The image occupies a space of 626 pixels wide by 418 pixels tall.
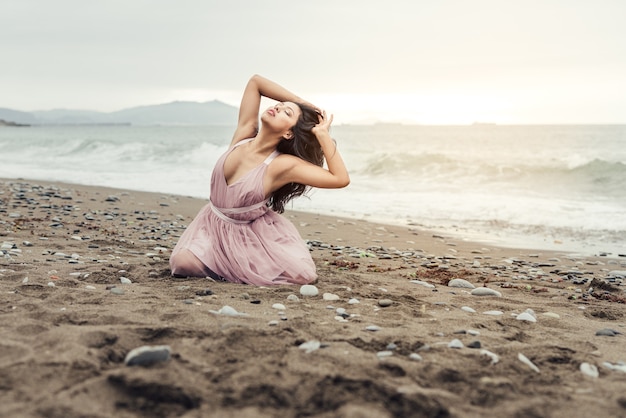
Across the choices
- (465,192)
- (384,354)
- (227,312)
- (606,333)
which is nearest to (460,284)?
(606,333)

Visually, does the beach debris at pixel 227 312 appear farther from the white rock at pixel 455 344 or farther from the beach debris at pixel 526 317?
the beach debris at pixel 526 317

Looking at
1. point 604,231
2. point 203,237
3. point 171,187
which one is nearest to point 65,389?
point 203,237

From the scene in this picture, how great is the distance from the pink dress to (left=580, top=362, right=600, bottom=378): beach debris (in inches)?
105

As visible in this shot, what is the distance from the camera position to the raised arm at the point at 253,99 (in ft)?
20.0

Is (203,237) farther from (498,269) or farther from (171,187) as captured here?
(171,187)

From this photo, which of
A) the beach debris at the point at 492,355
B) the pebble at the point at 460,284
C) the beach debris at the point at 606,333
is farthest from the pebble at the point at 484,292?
the beach debris at the point at 492,355

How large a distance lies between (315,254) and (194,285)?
285cm

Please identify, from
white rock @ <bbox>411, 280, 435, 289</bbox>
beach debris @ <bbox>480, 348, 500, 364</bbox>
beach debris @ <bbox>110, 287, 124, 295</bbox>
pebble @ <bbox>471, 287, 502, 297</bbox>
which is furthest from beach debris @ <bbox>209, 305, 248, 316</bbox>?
pebble @ <bbox>471, 287, 502, 297</bbox>

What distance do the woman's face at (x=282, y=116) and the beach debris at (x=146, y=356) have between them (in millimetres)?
2908

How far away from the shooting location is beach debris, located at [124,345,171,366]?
9.62ft

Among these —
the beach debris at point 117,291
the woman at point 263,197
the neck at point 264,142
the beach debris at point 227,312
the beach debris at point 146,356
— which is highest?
the neck at point 264,142

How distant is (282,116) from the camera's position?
5.53m

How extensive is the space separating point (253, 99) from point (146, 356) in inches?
146

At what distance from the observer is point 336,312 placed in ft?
14.3
